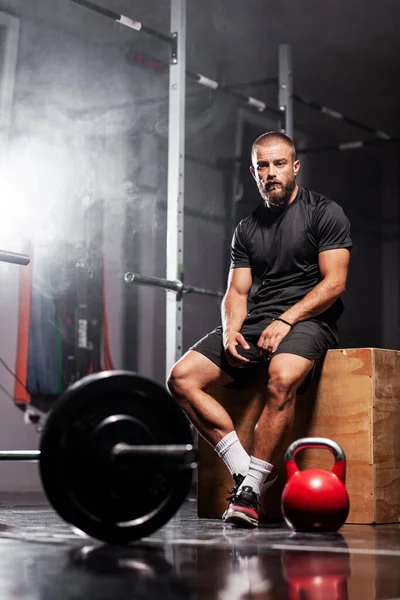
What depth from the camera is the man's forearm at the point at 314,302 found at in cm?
268

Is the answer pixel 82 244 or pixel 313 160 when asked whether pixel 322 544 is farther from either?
pixel 313 160

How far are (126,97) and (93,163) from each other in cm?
37

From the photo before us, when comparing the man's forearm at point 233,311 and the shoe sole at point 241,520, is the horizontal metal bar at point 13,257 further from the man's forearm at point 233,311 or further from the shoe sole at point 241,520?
the shoe sole at point 241,520

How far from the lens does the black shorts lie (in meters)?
2.63

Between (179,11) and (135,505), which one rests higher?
(179,11)

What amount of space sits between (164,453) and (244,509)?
29.8 inches

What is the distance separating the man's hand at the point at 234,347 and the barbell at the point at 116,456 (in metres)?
0.86

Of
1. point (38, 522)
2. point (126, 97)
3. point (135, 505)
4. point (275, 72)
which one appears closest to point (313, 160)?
point (275, 72)

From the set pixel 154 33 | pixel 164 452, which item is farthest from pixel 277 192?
pixel 164 452

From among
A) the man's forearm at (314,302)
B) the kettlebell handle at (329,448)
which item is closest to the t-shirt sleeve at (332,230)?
the man's forearm at (314,302)

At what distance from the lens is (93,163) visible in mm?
4125

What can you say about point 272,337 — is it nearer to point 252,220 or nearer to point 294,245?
point 294,245

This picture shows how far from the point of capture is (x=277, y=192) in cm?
285

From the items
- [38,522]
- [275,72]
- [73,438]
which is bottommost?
[38,522]
